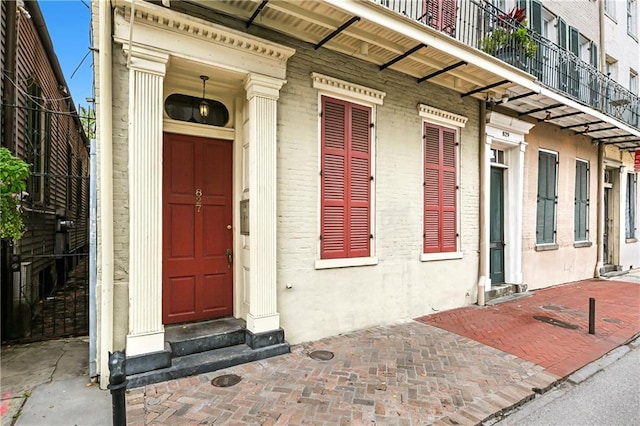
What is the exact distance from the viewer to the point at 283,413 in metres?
3.21

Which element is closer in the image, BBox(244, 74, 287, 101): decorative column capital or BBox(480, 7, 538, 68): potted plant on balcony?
BBox(244, 74, 287, 101): decorative column capital

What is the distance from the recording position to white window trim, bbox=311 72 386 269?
17.0 feet

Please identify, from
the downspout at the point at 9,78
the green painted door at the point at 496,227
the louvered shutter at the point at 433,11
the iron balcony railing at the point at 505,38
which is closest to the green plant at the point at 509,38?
the iron balcony railing at the point at 505,38

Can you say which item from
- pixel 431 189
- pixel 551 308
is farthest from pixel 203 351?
pixel 551 308

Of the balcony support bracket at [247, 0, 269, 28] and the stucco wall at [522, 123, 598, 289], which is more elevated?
the balcony support bracket at [247, 0, 269, 28]

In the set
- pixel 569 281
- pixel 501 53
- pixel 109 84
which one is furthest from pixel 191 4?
pixel 569 281

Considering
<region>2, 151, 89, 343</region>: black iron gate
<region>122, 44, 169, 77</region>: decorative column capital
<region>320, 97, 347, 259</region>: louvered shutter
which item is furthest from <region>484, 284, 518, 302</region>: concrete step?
<region>2, 151, 89, 343</region>: black iron gate

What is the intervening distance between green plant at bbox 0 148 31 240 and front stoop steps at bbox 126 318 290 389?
2.16 m

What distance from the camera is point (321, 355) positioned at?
4551 mm

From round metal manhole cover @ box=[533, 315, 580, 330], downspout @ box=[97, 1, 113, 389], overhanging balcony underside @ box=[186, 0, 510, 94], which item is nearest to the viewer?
downspout @ box=[97, 1, 113, 389]

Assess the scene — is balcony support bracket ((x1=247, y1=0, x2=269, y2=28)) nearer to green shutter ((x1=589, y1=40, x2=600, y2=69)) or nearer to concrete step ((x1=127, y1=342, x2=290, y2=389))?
concrete step ((x1=127, y1=342, x2=290, y2=389))

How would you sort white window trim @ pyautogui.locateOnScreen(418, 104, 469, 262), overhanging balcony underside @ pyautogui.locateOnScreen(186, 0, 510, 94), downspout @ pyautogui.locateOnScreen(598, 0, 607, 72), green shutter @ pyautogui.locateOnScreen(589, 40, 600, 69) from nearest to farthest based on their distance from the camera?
overhanging balcony underside @ pyautogui.locateOnScreen(186, 0, 510, 94)
white window trim @ pyautogui.locateOnScreen(418, 104, 469, 262)
green shutter @ pyautogui.locateOnScreen(589, 40, 600, 69)
downspout @ pyautogui.locateOnScreen(598, 0, 607, 72)

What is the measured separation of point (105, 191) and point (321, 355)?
10.6 feet

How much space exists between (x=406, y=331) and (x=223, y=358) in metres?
2.88
